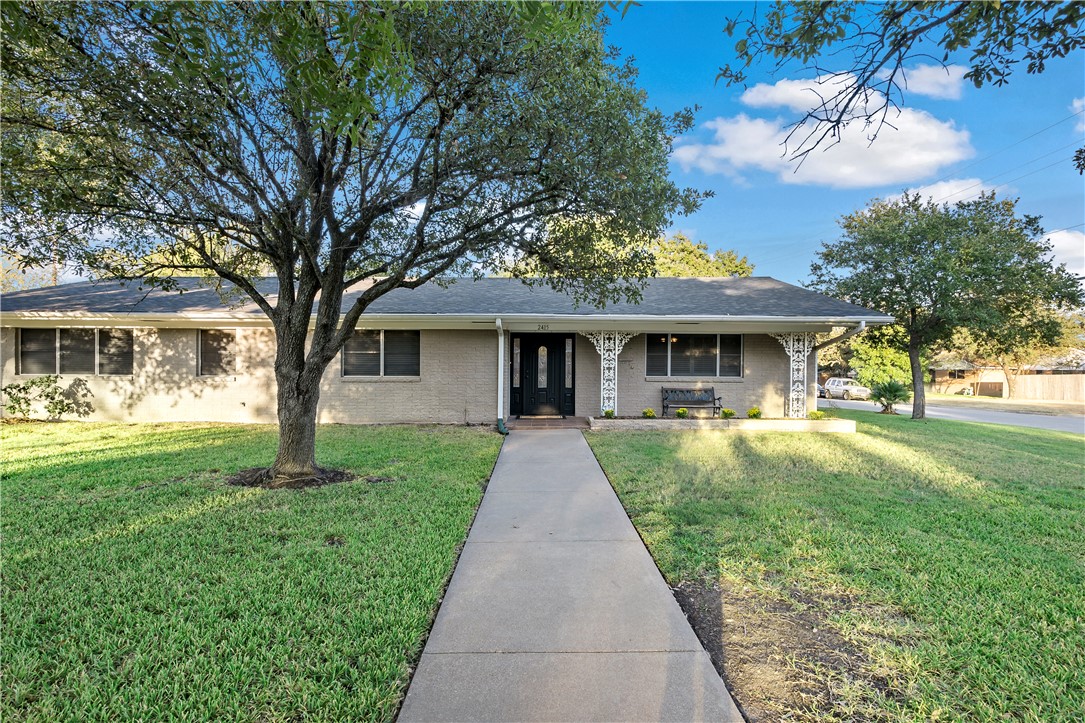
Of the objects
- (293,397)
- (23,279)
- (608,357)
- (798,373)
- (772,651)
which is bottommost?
(772,651)

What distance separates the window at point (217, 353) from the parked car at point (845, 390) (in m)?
30.6

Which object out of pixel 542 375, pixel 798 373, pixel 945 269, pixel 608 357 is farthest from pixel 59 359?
pixel 945 269

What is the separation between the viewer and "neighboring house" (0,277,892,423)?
11203 mm

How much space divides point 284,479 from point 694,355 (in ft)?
31.9

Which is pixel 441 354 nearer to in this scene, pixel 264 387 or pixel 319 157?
pixel 264 387

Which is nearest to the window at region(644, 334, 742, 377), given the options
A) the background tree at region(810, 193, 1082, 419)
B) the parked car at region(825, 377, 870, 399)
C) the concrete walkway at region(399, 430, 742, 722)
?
the background tree at region(810, 193, 1082, 419)

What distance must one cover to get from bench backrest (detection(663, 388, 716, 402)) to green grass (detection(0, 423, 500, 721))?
683cm

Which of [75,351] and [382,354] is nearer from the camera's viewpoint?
[75,351]

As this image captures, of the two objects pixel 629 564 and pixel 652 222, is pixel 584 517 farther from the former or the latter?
pixel 652 222

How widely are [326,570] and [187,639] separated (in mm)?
946

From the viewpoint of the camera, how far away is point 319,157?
587 centimetres

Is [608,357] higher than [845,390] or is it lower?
higher

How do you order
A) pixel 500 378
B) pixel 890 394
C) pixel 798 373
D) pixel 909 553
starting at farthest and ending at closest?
pixel 890 394, pixel 798 373, pixel 500 378, pixel 909 553

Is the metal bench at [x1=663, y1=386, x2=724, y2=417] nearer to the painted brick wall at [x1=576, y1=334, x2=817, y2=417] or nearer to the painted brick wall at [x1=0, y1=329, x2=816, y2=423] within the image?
the painted brick wall at [x1=576, y1=334, x2=817, y2=417]
